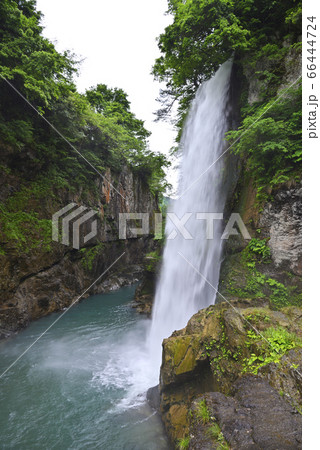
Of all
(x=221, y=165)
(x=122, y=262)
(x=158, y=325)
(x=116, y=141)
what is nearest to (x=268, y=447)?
(x=158, y=325)

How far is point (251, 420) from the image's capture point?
2.70 m

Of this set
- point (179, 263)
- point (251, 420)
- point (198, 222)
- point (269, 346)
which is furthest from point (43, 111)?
point (251, 420)

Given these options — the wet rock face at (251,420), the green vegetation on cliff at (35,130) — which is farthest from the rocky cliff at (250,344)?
the green vegetation on cliff at (35,130)

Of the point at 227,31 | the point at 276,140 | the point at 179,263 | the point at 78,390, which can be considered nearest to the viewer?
the point at 78,390

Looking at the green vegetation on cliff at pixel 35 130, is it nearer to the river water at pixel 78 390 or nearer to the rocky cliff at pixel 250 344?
the river water at pixel 78 390

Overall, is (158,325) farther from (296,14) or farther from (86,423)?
(296,14)

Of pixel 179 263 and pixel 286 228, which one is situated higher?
pixel 286 228

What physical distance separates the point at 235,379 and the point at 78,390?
4.90 meters

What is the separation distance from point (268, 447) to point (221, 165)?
380 inches

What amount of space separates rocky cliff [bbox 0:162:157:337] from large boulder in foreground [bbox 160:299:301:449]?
25.4ft

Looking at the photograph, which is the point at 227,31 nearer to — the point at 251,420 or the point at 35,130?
the point at 35,130

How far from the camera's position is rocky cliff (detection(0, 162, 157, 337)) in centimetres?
915

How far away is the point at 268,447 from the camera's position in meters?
2.30

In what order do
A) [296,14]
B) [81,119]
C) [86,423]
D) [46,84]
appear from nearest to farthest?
[86,423]
[296,14]
[46,84]
[81,119]
